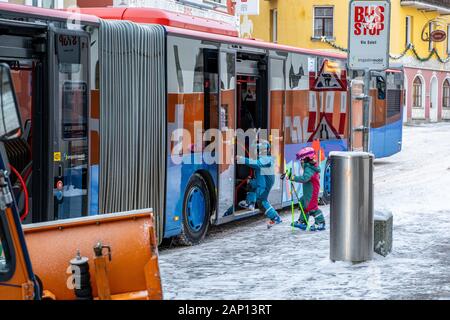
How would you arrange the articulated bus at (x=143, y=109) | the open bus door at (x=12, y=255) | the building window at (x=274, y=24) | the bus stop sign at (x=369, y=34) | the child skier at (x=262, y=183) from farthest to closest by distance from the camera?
the building window at (x=274, y=24) → the child skier at (x=262, y=183) → the bus stop sign at (x=369, y=34) → the articulated bus at (x=143, y=109) → the open bus door at (x=12, y=255)

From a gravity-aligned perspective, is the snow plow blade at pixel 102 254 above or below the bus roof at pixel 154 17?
below

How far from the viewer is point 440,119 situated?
57.9 metres

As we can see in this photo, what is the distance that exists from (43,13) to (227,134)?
180 inches

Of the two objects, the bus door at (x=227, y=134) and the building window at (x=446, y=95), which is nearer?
the bus door at (x=227, y=134)

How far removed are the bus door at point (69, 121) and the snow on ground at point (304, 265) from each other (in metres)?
1.31

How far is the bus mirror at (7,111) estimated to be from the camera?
4765mm

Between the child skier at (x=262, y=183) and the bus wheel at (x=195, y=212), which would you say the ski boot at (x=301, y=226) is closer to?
the child skier at (x=262, y=183)

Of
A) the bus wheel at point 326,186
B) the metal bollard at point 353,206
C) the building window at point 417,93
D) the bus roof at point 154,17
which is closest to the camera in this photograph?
the metal bollard at point 353,206

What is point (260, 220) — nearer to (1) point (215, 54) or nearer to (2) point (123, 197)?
(1) point (215, 54)

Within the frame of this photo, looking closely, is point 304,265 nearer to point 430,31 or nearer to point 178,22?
point 178,22

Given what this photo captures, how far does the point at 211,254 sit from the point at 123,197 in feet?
5.11

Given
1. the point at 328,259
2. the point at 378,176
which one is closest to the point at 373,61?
the point at 328,259

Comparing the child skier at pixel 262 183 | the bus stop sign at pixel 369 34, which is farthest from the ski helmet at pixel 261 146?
the bus stop sign at pixel 369 34

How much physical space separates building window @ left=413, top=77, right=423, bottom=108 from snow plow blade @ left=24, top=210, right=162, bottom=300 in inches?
1974
